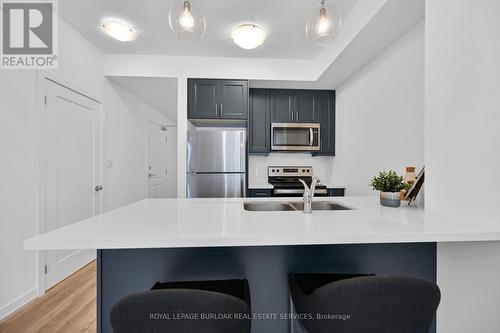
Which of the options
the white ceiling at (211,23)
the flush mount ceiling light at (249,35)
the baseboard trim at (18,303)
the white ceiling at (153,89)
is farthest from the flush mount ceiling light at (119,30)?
the baseboard trim at (18,303)

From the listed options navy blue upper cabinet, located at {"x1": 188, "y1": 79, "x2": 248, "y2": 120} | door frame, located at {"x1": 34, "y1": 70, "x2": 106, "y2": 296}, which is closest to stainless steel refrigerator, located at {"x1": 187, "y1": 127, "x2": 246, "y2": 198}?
navy blue upper cabinet, located at {"x1": 188, "y1": 79, "x2": 248, "y2": 120}

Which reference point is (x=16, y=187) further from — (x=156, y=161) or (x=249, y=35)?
(x=156, y=161)

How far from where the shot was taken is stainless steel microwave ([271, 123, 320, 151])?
336 cm

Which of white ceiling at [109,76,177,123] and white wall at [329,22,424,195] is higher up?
white ceiling at [109,76,177,123]

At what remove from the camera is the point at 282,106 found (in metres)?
3.47

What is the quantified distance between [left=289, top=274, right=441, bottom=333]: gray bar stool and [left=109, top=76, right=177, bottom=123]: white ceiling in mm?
3180

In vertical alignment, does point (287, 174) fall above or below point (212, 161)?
below

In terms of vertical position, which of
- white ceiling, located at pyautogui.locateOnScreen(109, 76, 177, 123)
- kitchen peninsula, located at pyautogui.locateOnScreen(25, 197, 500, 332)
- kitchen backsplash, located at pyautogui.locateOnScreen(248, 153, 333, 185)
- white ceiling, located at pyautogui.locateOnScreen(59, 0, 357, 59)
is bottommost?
kitchen peninsula, located at pyautogui.locateOnScreen(25, 197, 500, 332)

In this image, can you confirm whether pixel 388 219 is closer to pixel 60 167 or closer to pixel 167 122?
pixel 60 167

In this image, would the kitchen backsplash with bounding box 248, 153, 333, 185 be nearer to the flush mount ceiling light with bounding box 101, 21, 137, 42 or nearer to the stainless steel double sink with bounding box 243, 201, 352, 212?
the stainless steel double sink with bounding box 243, 201, 352, 212

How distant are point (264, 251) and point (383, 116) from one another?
2.04 metres

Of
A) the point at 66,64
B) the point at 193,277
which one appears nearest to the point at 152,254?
the point at 193,277

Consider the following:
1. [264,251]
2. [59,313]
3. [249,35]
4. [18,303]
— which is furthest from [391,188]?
[18,303]

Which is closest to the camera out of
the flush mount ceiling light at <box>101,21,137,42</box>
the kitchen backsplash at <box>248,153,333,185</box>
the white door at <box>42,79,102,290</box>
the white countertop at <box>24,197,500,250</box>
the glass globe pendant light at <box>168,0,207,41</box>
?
the white countertop at <box>24,197,500,250</box>
